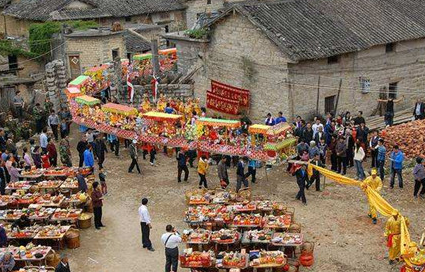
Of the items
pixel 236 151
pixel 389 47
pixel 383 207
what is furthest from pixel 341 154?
pixel 389 47

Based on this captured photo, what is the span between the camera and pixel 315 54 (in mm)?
28391

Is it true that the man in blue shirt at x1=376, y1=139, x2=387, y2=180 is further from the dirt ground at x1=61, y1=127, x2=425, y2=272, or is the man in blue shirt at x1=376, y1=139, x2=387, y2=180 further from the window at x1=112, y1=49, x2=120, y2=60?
the window at x1=112, y1=49, x2=120, y2=60

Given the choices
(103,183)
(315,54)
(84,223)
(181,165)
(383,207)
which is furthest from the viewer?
(315,54)

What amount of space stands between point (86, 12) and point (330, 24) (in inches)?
914

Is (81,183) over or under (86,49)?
under

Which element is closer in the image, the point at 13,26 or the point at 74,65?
the point at 74,65

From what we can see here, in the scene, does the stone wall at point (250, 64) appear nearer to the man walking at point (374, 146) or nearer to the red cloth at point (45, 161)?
the man walking at point (374, 146)

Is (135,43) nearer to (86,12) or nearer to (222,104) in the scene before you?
(86,12)

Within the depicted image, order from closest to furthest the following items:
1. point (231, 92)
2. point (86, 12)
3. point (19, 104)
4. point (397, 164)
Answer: point (397, 164) → point (231, 92) → point (19, 104) → point (86, 12)

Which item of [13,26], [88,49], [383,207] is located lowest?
[383,207]

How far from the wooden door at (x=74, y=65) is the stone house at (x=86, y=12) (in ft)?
21.1

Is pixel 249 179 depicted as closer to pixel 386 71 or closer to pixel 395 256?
pixel 395 256

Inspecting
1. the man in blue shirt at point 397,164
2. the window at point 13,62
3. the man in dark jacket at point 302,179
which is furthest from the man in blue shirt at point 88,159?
the window at point 13,62

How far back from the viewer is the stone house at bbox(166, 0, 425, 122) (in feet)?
95.1
